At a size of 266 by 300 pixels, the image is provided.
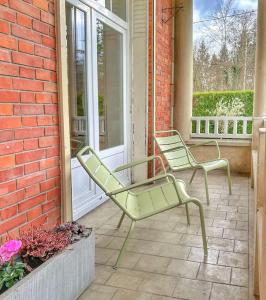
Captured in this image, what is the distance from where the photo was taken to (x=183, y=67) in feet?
16.9

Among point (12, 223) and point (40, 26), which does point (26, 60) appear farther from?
point (12, 223)

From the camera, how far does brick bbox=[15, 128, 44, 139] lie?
1899 mm

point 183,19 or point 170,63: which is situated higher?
point 183,19

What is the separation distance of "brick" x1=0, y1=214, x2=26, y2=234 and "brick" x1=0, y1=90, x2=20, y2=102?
28.3 inches

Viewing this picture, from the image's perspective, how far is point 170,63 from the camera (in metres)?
5.13

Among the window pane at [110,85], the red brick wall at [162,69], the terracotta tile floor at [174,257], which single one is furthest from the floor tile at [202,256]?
the red brick wall at [162,69]

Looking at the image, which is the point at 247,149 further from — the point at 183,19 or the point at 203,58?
the point at 183,19

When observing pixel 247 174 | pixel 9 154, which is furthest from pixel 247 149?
pixel 9 154

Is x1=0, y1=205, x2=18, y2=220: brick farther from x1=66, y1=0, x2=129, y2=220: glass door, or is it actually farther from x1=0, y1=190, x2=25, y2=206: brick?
x1=66, y1=0, x2=129, y2=220: glass door

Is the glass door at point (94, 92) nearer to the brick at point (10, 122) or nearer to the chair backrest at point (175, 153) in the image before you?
the chair backrest at point (175, 153)

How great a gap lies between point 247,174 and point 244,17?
2671mm

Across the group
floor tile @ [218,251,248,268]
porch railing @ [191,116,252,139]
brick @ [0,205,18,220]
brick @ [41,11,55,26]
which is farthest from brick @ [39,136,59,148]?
porch railing @ [191,116,252,139]

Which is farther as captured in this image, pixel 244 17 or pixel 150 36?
pixel 244 17

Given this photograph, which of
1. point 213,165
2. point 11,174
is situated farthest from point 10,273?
point 213,165
